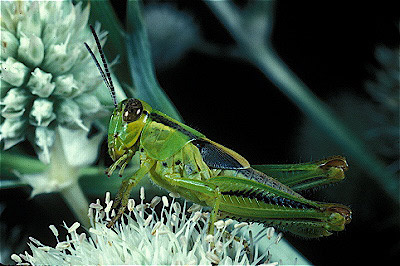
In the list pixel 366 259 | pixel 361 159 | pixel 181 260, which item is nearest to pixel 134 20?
pixel 181 260

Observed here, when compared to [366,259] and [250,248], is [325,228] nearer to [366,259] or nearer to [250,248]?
[250,248]

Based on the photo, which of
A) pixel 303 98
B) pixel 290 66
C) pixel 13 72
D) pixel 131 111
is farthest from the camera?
pixel 290 66

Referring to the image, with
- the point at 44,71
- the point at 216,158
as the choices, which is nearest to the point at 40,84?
the point at 44,71

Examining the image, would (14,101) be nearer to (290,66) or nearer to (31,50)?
(31,50)

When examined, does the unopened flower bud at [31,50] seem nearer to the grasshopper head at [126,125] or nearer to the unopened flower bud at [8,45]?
the unopened flower bud at [8,45]

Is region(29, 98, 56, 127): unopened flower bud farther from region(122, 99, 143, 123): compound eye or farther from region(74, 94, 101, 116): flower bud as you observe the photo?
region(122, 99, 143, 123): compound eye

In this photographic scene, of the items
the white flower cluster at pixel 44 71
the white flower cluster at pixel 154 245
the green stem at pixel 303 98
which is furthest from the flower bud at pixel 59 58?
the green stem at pixel 303 98
